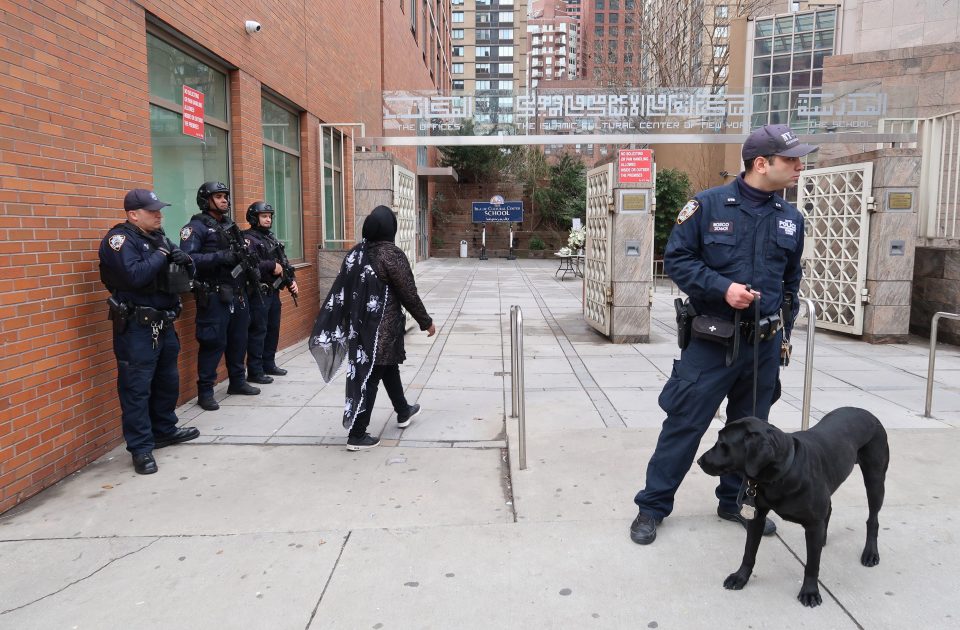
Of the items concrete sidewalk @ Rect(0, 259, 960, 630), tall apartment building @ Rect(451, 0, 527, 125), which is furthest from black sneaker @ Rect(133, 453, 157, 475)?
tall apartment building @ Rect(451, 0, 527, 125)

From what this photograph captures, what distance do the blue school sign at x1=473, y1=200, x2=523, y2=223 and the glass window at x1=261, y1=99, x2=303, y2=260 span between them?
68.5ft

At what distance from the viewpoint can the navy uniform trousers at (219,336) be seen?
19.0ft

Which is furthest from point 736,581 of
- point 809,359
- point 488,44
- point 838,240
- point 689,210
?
point 488,44

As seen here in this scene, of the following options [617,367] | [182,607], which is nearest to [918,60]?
[617,367]

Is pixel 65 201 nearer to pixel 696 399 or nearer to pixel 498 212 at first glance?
pixel 696 399

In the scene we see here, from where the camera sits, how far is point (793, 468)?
2.64 meters

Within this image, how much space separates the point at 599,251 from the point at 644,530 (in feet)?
22.6

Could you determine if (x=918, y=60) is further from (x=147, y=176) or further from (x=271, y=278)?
(x=147, y=176)

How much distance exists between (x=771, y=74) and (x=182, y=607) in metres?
29.4

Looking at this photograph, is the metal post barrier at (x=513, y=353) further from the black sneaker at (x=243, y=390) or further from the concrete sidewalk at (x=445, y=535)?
the black sneaker at (x=243, y=390)

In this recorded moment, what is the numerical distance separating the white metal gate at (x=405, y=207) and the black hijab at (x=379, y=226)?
15.4 feet

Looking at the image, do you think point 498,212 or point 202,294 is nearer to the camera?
point 202,294

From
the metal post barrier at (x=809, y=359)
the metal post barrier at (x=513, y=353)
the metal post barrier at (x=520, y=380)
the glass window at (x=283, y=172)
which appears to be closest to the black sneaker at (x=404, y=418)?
the metal post barrier at (x=513, y=353)

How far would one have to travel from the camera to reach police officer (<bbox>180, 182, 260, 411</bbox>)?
5652mm
